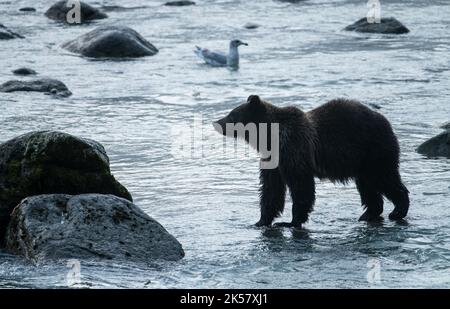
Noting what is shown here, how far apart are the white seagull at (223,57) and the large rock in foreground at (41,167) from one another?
31.9 feet

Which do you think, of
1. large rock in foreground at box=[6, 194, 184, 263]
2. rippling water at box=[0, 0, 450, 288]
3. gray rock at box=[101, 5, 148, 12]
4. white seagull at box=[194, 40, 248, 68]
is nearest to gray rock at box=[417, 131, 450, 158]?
rippling water at box=[0, 0, 450, 288]

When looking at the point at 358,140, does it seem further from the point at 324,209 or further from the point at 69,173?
the point at 69,173

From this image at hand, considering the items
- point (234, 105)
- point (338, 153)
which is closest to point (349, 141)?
point (338, 153)

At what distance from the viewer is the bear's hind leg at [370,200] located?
9.45m

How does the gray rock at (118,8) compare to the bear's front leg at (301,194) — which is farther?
the gray rock at (118,8)

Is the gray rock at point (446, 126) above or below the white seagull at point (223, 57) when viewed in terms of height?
above

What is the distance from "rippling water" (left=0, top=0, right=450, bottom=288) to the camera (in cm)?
791

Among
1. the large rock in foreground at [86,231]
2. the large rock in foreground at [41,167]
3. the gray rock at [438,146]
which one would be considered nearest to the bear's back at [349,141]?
the large rock in foreground at [86,231]

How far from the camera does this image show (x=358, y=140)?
369 inches

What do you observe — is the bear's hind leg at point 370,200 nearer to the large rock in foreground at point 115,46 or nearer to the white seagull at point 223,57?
the white seagull at point 223,57

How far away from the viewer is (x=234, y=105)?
1496cm

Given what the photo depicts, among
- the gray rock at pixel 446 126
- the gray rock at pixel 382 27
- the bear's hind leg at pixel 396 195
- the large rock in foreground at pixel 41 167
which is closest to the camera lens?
the large rock in foreground at pixel 41 167

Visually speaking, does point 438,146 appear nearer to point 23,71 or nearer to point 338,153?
point 338,153

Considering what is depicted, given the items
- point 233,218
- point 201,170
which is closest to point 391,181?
point 233,218
